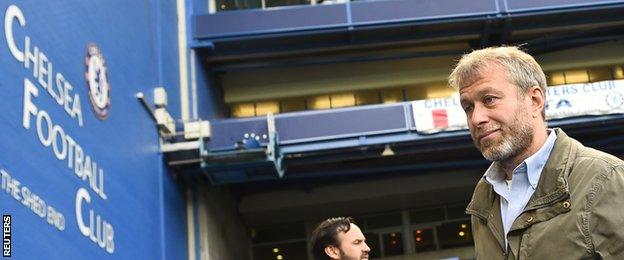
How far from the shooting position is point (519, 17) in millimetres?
20938

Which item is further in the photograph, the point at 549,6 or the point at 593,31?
the point at 593,31

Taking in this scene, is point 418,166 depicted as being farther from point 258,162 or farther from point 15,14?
point 15,14

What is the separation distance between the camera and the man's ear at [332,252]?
19.8ft

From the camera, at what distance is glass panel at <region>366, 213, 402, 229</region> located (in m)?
27.0

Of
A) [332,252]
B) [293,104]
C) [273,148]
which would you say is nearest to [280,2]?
[293,104]

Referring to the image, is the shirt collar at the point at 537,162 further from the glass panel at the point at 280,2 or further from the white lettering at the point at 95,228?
the glass panel at the point at 280,2

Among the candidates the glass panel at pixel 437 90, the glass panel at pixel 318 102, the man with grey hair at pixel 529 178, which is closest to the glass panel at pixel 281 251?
the glass panel at pixel 318 102

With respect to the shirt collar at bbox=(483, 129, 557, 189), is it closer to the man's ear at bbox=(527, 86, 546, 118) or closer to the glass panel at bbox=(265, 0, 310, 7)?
the man's ear at bbox=(527, 86, 546, 118)

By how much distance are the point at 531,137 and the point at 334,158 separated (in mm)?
17072

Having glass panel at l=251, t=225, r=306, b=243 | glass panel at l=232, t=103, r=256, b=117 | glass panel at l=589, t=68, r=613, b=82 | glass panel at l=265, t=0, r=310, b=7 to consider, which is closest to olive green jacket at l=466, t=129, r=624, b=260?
glass panel at l=265, t=0, r=310, b=7

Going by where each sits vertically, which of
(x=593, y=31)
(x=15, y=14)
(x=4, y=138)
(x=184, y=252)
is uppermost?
(x=593, y=31)

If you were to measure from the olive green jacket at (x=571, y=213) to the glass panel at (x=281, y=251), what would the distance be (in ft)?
82.4

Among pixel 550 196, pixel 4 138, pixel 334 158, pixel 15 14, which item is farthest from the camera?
pixel 334 158

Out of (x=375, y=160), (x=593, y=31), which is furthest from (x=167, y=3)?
(x=593, y=31)
